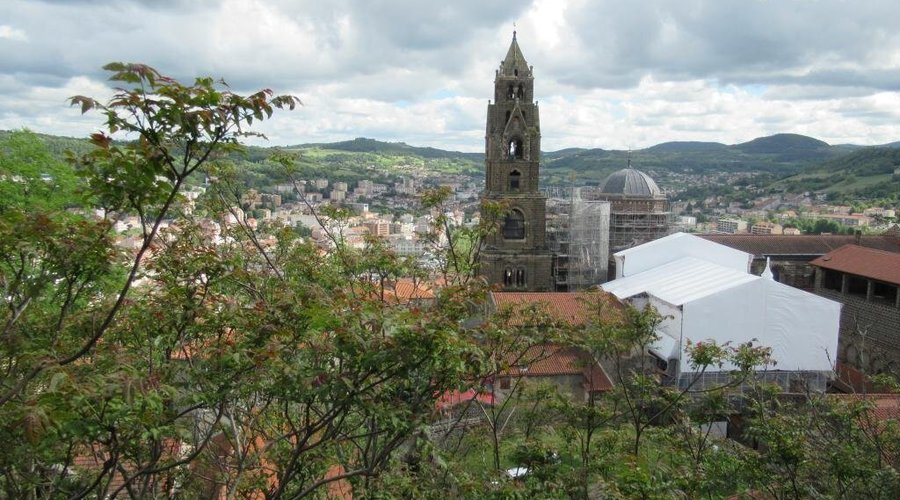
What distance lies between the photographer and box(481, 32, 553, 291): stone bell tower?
1277 inches

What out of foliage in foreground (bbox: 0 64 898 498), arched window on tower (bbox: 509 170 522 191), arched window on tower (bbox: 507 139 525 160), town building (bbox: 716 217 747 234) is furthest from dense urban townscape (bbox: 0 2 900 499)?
town building (bbox: 716 217 747 234)

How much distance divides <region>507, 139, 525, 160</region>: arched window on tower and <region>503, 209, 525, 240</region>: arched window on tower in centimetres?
276

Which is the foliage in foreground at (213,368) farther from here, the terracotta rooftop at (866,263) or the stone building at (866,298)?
the terracotta rooftop at (866,263)

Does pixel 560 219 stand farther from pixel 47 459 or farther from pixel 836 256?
pixel 47 459

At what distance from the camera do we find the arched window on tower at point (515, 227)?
33.1 m

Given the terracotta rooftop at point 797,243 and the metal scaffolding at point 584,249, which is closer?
the terracotta rooftop at point 797,243

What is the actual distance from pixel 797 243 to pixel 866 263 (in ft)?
38.7

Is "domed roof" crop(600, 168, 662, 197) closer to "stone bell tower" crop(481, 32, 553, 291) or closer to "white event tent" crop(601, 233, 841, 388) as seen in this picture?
"stone bell tower" crop(481, 32, 553, 291)

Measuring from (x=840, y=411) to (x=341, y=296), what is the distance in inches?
342

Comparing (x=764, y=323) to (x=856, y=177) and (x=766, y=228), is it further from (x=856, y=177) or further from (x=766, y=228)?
(x=856, y=177)

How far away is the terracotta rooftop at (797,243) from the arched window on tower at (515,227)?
11.5 metres

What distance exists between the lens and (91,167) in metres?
4.61

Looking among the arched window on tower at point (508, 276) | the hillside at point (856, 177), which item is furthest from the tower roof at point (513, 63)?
the hillside at point (856, 177)

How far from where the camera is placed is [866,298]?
25.2 meters
